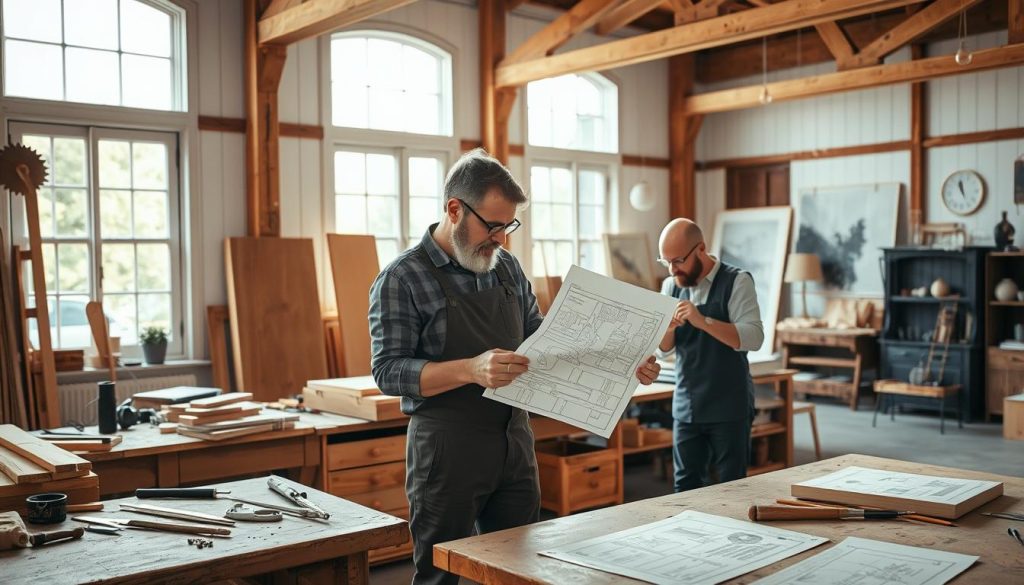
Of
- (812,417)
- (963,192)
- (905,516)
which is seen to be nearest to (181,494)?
(905,516)

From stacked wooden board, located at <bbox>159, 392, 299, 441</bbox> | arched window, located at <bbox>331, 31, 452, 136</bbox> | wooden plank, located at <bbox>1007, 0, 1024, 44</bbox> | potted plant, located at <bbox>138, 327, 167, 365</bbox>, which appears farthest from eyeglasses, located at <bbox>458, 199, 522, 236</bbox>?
wooden plank, located at <bbox>1007, 0, 1024, 44</bbox>

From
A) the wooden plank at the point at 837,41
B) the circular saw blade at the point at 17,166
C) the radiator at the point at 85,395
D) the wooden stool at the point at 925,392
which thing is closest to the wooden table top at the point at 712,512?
the circular saw blade at the point at 17,166

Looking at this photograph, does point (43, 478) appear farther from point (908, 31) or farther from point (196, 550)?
point (908, 31)

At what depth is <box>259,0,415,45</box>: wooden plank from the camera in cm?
583

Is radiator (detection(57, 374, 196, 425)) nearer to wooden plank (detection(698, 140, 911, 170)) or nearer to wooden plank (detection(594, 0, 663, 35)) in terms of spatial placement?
wooden plank (detection(594, 0, 663, 35))

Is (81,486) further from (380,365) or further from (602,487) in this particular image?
(602,487)

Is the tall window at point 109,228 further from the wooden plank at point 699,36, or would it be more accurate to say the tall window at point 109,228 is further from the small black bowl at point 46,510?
the small black bowl at point 46,510

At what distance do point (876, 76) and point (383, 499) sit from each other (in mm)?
6341

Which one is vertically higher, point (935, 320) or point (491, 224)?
point (491, 224)

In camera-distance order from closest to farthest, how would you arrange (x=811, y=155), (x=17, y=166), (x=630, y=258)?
1. (x=17, y=166)
2. (x=630, y=258)
3. (x=811, y=155)

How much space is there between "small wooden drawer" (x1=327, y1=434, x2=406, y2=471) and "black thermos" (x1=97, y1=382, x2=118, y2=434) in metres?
1.01

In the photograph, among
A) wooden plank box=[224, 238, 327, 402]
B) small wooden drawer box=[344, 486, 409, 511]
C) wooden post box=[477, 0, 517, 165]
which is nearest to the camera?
small wooden drawer box=[344, 486, 409, 511]

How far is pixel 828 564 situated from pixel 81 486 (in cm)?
207

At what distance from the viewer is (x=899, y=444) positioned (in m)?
8.20
